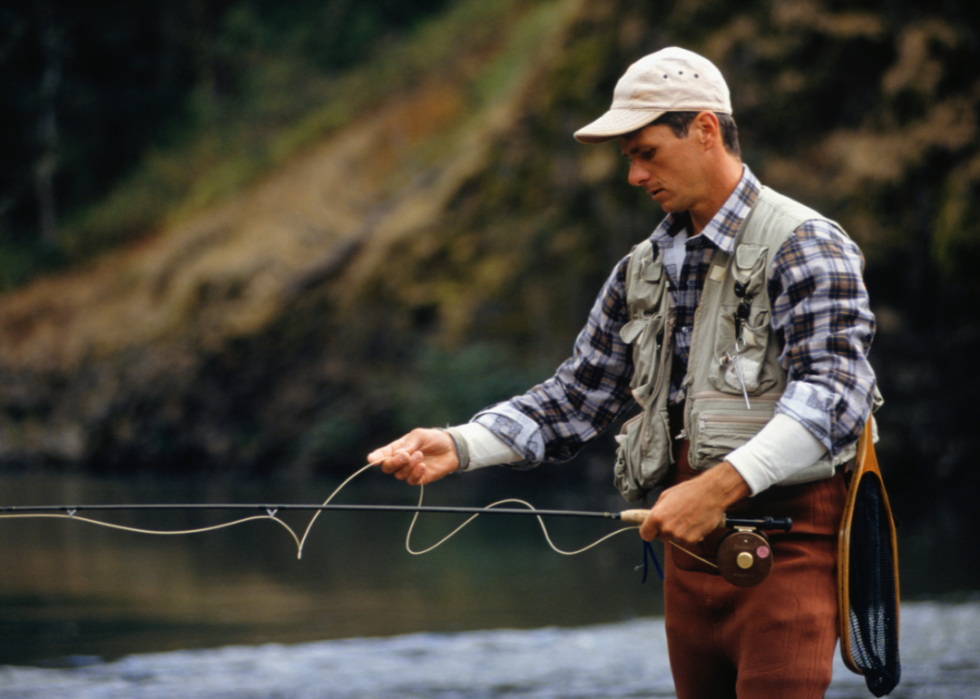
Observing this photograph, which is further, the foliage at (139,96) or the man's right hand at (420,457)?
the foliage at (139,96)

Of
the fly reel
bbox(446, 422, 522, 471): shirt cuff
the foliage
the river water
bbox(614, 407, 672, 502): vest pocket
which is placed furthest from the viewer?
the foliage

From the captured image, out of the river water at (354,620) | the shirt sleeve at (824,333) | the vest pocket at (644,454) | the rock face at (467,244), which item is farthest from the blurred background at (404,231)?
the shirt sleeve at (824,333)

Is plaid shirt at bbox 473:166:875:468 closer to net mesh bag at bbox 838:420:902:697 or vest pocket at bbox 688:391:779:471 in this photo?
vest pocket at bbox 688:391:779:471

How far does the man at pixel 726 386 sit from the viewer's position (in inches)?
79.0

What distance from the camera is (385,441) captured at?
17.0m

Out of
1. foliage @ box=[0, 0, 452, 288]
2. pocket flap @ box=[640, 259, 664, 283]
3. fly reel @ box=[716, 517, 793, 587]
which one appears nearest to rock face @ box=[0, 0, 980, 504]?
foliage @ box=[0, 0, 452, 288]

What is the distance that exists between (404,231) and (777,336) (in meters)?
16.3

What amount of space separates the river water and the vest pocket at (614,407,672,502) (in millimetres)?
2594

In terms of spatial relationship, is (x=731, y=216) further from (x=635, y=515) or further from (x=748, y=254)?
(x=635, y=515)

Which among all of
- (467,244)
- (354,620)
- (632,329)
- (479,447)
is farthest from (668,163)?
(467,244)

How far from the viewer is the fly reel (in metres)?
2.08

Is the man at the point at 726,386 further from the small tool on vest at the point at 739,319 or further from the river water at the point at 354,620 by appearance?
the river water at the point at 354,620

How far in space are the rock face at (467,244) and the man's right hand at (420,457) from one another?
1186 cm

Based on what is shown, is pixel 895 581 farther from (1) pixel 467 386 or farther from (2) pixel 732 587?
(1) pixel 467 386
